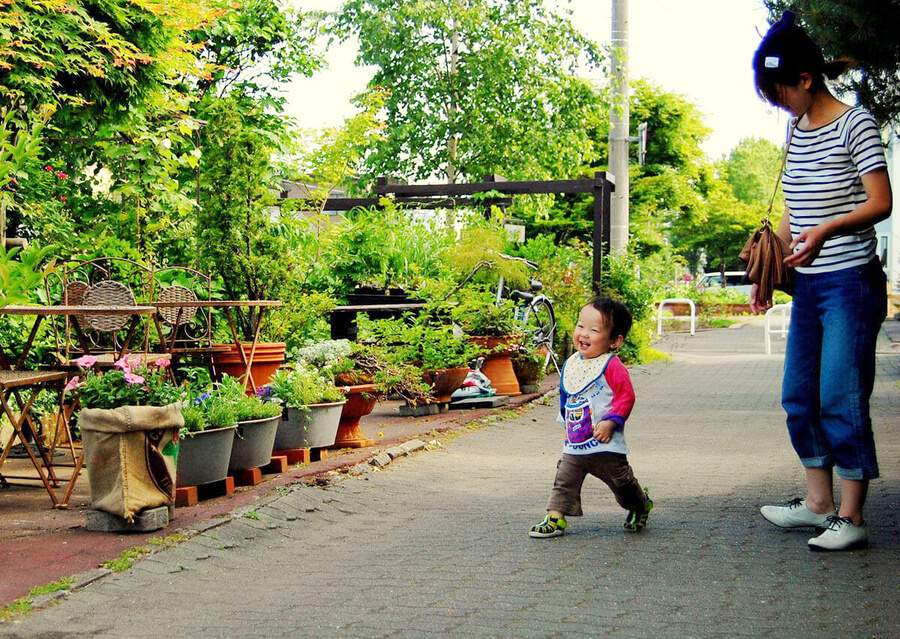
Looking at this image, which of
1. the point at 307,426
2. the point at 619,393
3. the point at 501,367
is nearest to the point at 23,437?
the point at 307,426

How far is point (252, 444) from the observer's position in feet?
20.6

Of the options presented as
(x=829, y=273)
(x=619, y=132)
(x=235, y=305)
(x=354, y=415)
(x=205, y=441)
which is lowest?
(x=354, y=415)

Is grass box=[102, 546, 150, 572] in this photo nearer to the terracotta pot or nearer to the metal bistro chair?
the metal bistro chair

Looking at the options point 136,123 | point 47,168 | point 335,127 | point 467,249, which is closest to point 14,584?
point 136,123

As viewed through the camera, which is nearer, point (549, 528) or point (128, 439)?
point (549, 528)

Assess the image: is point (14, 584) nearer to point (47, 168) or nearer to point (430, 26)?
point (47, 168)

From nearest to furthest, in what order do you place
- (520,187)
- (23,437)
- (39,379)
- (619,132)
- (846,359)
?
(846,359), (39,379), (23,437), (520,187), (619,132)

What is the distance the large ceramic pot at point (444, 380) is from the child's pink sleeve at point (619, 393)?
195 inches

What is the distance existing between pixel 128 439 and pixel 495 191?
10188 millimetres

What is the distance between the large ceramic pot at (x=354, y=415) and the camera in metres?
7.71

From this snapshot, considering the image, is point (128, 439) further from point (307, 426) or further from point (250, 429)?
point (307, 426)

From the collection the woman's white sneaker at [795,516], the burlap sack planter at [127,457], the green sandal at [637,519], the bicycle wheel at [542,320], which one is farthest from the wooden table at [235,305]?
the bicycle wheel at [542,320]

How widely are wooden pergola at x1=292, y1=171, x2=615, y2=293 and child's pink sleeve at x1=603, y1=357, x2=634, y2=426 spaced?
10074mm

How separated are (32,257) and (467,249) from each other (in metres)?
7.97
